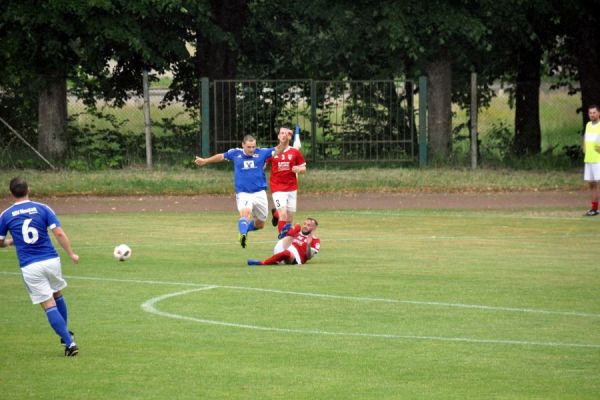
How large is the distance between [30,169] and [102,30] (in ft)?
14.8

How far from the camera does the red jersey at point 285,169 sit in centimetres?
2266

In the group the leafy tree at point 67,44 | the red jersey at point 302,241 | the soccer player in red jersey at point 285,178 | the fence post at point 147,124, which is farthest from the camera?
the fence post at point 147,124

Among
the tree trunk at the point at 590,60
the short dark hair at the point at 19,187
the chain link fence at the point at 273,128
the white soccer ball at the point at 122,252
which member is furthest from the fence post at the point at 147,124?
the short dark hair at the point at 19,187

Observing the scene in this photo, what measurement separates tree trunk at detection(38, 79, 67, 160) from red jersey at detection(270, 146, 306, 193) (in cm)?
1679

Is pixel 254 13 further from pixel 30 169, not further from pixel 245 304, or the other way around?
pixel 245 304

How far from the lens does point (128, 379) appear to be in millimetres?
11250

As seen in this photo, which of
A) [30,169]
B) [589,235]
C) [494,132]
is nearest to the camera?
[589,235]

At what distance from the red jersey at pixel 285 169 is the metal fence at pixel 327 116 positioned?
1488 cm

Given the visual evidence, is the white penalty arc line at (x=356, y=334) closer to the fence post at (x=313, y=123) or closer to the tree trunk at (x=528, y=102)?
the fence post at (x=313, y=123)

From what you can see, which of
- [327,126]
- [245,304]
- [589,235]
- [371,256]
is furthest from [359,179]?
[245,304]

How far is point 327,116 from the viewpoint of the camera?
38.1m

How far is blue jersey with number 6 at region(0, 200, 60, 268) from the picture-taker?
12.5 metres

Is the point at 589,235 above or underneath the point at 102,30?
underneath

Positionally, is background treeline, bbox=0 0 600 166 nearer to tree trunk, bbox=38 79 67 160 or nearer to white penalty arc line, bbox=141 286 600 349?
tree trunk, bbox=38 79 67 160
